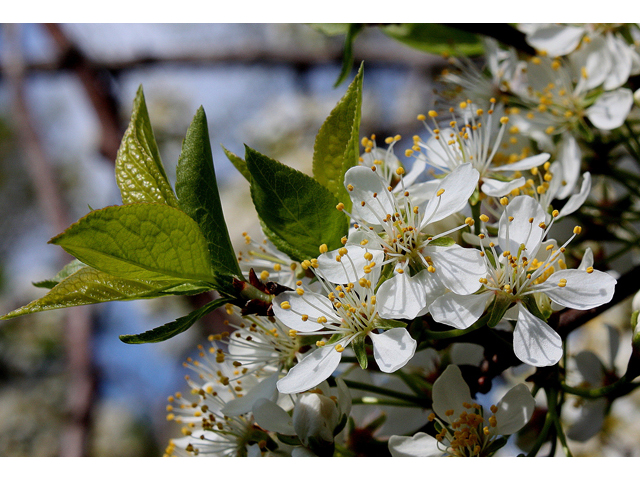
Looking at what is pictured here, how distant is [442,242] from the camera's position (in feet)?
1.96

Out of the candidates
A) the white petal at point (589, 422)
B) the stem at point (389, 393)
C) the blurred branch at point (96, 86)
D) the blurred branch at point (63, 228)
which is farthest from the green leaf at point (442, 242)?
the blurred branch at point (96, 86)

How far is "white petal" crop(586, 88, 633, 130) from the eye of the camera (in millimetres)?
839

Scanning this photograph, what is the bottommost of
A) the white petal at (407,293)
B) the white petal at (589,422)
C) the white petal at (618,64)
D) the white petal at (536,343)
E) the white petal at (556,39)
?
the white petal at (589,422)

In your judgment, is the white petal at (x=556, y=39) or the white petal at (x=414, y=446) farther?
the white petal at (x=556, y=39)

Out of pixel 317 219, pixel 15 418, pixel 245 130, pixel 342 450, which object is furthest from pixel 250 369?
pixel 15 418

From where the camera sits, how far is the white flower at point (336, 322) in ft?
1.84

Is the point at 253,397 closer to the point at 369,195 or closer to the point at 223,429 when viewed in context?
the point at 223,429

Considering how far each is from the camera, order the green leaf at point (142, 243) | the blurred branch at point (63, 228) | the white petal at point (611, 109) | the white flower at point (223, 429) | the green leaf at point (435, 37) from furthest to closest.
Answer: the blurred branch at point (63, 228)
the green leaf at point (435, 37)
the white petal at point (611, 109)
the white flower at point (223, 429)
the green leaf at point (142, 243)

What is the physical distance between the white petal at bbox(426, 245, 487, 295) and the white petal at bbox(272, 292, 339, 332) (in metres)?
0.12

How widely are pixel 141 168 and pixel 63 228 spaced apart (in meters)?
1.39

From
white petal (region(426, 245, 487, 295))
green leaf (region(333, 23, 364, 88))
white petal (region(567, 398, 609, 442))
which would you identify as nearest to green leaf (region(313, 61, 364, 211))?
white petal (region(426, 245, 487, 295))

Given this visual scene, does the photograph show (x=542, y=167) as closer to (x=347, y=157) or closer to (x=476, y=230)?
(x=476, y=230)

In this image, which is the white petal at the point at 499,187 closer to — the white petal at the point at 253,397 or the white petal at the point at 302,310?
the white petal at the point at 302,310

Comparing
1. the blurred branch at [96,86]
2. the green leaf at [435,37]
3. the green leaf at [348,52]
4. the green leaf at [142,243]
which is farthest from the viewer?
the blurred branch at [96,86]
